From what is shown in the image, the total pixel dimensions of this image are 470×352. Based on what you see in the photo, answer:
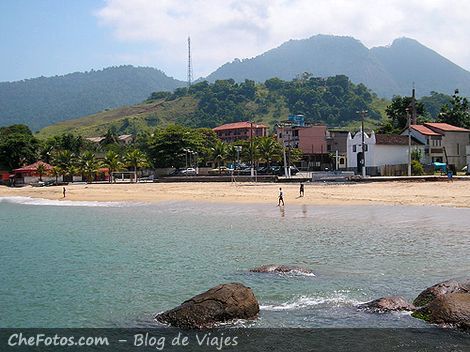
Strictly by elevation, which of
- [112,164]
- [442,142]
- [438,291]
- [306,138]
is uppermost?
[306,138]

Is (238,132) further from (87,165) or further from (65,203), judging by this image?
(65,203)

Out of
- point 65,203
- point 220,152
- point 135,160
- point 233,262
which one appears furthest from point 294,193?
point 135,160

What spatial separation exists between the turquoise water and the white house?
33.2 meters

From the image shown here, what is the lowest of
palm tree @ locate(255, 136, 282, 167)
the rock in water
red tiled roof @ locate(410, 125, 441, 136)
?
the rock in water

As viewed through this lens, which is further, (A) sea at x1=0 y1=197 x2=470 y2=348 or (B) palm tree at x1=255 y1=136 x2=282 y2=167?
(B) palm tree at x1=255 y1=136 x2=282 y2=167

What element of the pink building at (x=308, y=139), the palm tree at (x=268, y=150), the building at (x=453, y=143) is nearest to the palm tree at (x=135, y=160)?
the palm tree at (x=268, y=150)

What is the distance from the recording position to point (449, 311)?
42.6 ft

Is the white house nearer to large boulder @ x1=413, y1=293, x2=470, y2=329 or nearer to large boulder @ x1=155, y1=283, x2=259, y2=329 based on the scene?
large boulder @ x1=413, y1=293, x2=470, y2=329

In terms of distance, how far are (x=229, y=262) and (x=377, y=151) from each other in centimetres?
5550

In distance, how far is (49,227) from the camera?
37.8m

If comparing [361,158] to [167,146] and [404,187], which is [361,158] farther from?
[167,146]

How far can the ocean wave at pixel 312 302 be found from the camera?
1520cm

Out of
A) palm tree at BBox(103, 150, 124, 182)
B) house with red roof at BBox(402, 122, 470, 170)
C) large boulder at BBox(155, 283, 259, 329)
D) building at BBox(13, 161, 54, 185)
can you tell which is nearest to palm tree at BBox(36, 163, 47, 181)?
building at BBox(13, 161, 54, 185)

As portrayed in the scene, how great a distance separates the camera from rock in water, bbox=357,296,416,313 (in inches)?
569
